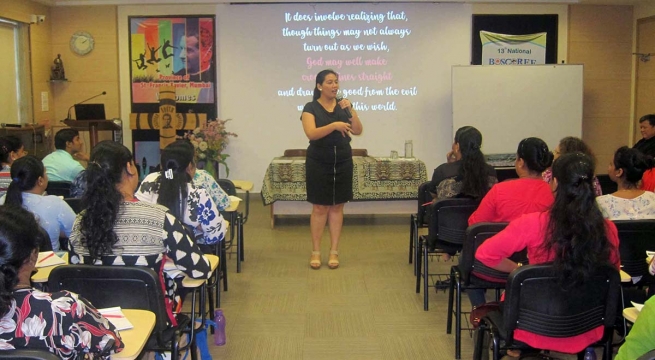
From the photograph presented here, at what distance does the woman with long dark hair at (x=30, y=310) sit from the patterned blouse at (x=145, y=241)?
753 millimetres

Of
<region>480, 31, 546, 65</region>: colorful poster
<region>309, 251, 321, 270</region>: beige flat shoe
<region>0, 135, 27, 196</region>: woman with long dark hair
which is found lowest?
<region>309, 251, 321, 270</region>: beige flat shoe

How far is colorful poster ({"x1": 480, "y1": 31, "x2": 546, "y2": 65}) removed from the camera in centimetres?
845

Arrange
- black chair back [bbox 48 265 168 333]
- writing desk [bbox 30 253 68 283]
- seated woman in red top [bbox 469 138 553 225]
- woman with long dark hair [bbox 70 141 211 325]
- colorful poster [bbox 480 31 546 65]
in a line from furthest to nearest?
colorful poster [bbox 480 31 546 65] → seated woman in red top [bbox 469 138 553 225] → writing desk [bbox 30 253 68 283] → woman with long dark hair [bbox 70 141 211 325] → black chair back [bbox 48 265 168 333]

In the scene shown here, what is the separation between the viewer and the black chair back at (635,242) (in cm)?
299

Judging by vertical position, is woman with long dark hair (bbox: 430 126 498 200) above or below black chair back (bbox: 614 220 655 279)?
above

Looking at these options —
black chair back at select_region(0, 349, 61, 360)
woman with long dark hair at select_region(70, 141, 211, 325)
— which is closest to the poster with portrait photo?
woman with long dark hair at select_region(70, 141, 211, 325)

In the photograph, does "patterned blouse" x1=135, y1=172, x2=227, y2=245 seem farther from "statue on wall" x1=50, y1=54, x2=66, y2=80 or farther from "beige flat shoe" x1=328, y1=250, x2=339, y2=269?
"statue on wall" x1=50, y1=54, x2=66, y2=80

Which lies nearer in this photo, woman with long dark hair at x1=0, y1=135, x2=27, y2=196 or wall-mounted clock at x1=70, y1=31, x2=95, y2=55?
woman with long dark hair at x1=0, y1=135, x2=27, y2=196

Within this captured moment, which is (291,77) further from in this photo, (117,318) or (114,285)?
(117,318)

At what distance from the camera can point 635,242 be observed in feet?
9.97

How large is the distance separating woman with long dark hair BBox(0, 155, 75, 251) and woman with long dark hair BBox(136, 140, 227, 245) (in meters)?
0.40

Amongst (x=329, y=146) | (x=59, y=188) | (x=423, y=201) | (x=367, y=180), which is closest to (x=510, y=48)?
(x=367, y=180)

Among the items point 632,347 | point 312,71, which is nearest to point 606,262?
point 632,347

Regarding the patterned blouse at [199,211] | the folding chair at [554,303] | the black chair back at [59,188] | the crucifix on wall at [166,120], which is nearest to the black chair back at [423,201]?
the patterned blouse at [199,211]
